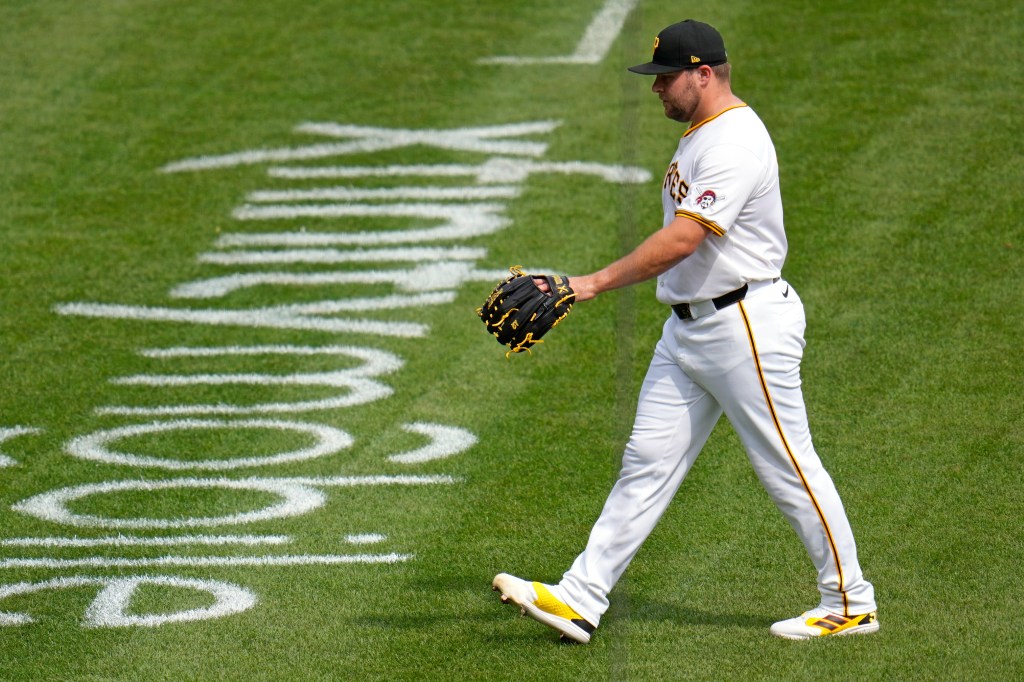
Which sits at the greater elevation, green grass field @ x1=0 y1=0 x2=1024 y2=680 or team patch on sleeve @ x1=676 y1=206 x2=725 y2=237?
team patch on sleeve @ x1=676 y1=206 x2=725 y2=237

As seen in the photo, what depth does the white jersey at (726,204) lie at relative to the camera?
195 inches

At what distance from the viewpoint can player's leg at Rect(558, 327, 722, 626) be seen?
17.2ft

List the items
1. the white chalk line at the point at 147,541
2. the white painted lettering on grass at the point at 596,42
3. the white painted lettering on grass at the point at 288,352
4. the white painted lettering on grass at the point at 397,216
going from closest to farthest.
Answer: the white chalk line at the point at 147,541 → the white painted lettering on grass at the point at 288,352 → the white painted lettering on grass at the point at 397,216 → the white painted lettering on grass at the point at 596,42

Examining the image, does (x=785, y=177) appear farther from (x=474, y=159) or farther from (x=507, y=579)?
(x=507, y=579)

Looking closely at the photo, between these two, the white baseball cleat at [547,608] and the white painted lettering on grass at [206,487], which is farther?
the white painted lettering on grass at [206,487]

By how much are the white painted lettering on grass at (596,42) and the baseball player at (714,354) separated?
6.69 m

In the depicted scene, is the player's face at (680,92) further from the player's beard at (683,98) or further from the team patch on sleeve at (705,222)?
the team patch on sleeve at (705,222)

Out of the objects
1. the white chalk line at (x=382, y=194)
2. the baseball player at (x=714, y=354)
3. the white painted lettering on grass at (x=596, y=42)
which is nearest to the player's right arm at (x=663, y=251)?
the baseball player at (x=714, y=354)

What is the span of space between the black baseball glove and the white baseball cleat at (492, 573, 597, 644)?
0.86m

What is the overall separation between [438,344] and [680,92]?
10.8ft

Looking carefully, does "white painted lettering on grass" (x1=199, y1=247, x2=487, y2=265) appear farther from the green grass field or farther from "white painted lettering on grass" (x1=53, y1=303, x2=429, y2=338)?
"white painted lettering on grass" (x1=53, y1=303, x2=429, y2=338)

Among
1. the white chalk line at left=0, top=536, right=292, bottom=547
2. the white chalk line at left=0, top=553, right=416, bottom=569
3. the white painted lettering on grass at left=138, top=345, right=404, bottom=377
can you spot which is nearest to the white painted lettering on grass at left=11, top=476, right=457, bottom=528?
the white chalk line at left=0, top=536, right=292, bottom=547

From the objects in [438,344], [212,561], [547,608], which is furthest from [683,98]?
[438,344]

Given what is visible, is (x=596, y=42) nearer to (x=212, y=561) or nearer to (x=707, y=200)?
(x=212, y=561)
